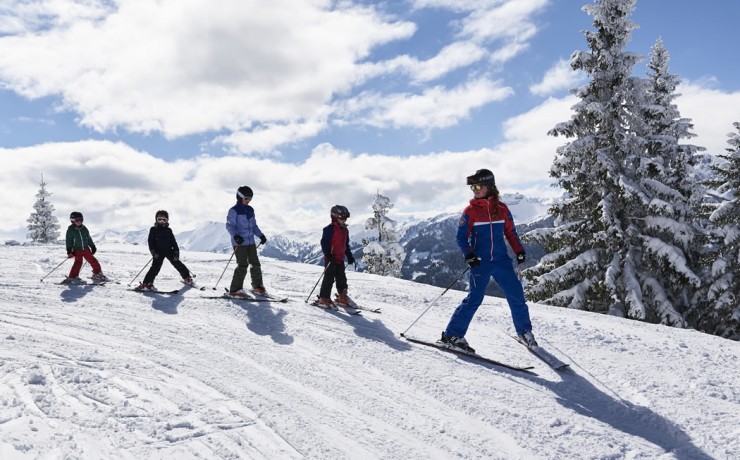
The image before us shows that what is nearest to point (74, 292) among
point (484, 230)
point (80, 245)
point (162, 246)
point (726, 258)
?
point (162, 246)

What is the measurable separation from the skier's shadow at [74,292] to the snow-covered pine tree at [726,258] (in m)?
18.0

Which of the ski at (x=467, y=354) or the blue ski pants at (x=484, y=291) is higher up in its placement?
the blue ski pants at (x=484, y=291)

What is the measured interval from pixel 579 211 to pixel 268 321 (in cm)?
1286

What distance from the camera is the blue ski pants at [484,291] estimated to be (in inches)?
239

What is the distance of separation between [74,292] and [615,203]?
15.2 metres

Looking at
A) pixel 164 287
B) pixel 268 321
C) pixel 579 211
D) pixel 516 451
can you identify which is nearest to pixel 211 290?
pixel 164 287

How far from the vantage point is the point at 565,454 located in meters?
3.78

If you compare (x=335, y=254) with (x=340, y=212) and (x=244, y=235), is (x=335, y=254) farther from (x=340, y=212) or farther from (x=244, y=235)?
(x=244, y=235)

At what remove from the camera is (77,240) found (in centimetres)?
1135

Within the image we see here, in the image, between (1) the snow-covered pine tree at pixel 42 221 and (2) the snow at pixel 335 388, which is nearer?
(2) the snow at pixel 335 388

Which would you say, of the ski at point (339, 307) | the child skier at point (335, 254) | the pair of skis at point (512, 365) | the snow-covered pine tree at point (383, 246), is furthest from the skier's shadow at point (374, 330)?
the snow-covered pine tree at point (383, 246)

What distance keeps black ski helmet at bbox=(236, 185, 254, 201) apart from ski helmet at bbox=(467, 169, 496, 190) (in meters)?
5.05

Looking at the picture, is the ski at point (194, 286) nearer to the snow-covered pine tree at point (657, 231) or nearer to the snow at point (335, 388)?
the snow at point (335, 388)

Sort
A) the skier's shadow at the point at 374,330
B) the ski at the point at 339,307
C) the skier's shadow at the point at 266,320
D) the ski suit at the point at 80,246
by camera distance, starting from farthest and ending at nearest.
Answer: the ski suit at the point at 80,246, the ski at the point at 339,307, the skier's shadow at the point at 266,320, the skier's shadow at the point at 374,330
